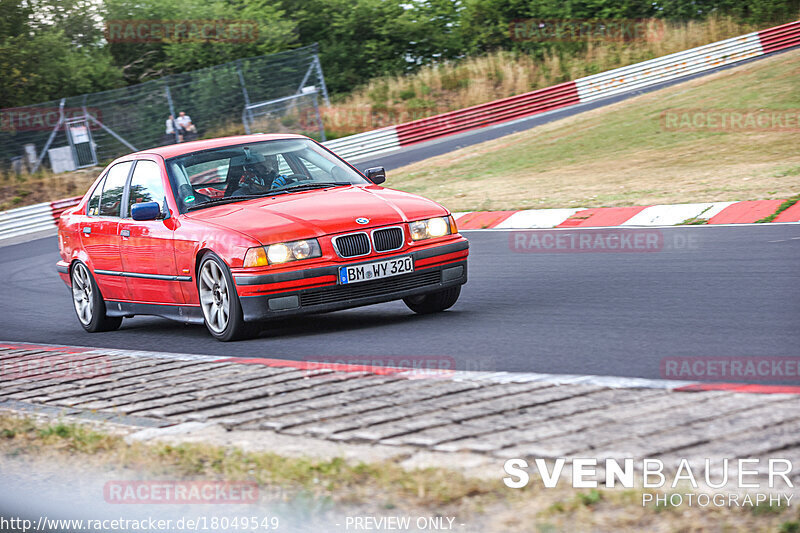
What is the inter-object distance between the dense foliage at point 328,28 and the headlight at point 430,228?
34.1m

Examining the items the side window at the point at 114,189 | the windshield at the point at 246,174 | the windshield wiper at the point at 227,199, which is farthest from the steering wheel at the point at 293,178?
the side window at the point at 114,189

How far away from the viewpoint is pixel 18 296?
44.6 ft

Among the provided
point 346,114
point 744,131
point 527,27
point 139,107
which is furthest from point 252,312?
point 527,27

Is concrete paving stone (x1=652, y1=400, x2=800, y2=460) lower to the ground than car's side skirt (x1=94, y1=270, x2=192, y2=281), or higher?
lower

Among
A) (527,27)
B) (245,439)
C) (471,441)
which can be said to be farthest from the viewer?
(527,27)

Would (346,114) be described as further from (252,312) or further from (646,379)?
(646,379)

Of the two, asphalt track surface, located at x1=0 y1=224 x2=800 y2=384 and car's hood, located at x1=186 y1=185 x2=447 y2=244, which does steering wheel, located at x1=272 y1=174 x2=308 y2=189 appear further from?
asphalt track surface, located at x1=0 y1=224 x2=800 y2=384

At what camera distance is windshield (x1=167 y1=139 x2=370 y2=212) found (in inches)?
328

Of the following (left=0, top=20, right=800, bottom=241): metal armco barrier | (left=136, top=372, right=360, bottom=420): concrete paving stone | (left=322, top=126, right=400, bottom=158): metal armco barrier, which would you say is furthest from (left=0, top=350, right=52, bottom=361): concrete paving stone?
(left=0, top=20, right=800, bottom=241): metal armco barrier

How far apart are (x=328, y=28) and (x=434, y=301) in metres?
38.2

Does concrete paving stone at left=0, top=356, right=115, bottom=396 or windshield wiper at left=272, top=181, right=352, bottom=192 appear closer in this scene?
concrete paving stone at left=0, top=356, right=115, bottom=396

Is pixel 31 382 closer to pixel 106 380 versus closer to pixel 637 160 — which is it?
pixel 106 380

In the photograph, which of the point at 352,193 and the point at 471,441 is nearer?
the point at 471,441

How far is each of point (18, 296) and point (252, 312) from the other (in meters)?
7.34
